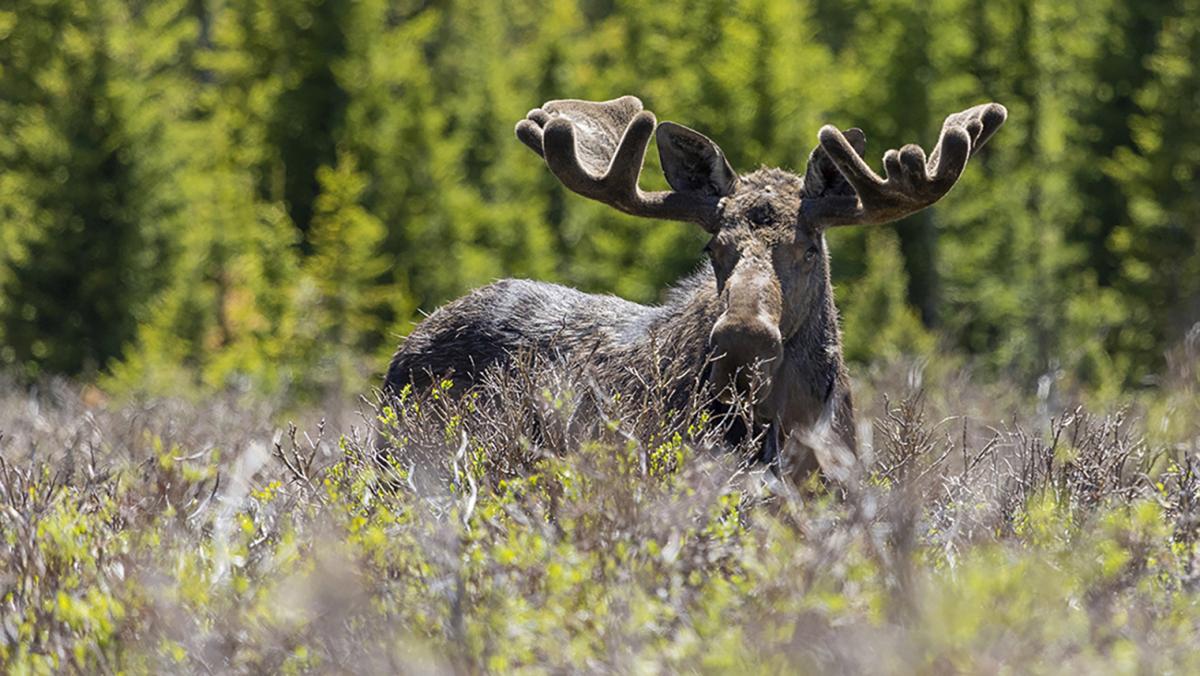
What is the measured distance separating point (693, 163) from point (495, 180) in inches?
1294

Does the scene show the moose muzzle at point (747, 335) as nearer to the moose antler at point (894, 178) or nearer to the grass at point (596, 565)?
the grass at point (596, 565)

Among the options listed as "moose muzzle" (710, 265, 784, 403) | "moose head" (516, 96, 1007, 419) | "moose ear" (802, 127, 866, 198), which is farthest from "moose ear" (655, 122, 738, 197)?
"moose muzzle" (710, 265, 784, 403)

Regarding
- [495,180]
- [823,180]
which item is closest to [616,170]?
→ [823,180]

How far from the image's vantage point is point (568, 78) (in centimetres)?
4144

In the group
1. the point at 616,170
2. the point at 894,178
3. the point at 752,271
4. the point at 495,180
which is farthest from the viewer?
the point at 495,180

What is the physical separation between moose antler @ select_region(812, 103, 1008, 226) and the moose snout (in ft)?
2.72

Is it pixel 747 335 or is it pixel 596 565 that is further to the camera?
pixel 747 335

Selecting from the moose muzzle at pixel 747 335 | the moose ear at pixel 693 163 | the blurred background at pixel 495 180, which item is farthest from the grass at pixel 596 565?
the blurred background at pixel 495 180

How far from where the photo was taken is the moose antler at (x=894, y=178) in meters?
7.27

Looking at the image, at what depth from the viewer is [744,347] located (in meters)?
6.81

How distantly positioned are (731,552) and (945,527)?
1.46m

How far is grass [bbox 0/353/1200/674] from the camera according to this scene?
427 cm

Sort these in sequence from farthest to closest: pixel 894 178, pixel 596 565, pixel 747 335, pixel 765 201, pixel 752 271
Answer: pixel 765 201, pixel 894 178, pixel 752 271, pixel 747 335, pixel 596 565

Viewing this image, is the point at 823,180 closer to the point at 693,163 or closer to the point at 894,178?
the point at 894,178
